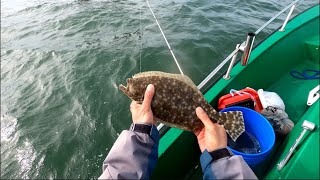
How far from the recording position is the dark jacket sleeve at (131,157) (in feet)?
6.54

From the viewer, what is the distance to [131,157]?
2.10 metres

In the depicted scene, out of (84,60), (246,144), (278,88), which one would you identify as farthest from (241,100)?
(84,60)

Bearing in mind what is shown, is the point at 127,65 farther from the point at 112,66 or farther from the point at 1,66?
the point at 1,66

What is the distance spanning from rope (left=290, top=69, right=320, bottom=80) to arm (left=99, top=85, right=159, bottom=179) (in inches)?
145

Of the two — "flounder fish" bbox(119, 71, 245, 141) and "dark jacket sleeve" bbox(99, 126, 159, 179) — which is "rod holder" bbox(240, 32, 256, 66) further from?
"dark jacket sleeve" bbox(99, 126, 159, 179)

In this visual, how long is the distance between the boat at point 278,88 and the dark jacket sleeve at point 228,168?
741 mm

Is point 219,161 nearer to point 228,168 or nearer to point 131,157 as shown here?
point 228,168

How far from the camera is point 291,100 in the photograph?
4.46m

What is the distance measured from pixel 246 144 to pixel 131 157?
2.06 m

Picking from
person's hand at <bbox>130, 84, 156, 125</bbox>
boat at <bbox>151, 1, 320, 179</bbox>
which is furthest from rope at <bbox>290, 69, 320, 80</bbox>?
person's hand at <bbox>130, 84, 156, 125</bbox>

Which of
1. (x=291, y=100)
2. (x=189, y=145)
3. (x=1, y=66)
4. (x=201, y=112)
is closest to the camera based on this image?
(x=201, y=112)

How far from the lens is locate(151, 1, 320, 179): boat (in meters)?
2.52

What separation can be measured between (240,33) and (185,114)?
656cm

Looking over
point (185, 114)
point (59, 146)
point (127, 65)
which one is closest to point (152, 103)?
point (185, 114)
